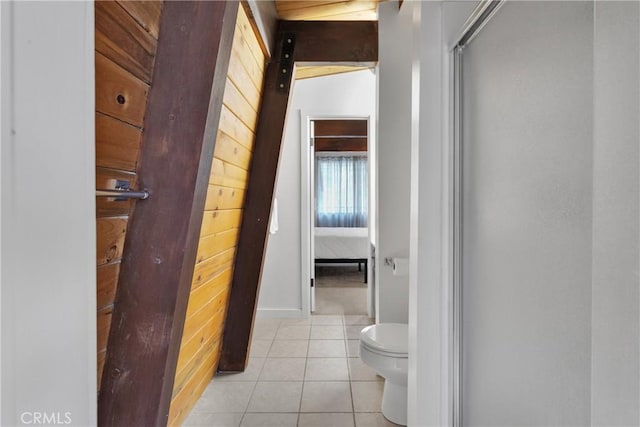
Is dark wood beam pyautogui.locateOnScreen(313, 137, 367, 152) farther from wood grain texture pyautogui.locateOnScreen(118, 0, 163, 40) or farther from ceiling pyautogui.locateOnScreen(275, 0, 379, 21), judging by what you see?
wood grain texture pyautogui.locateOnScreen(118, 0, 163, 40)

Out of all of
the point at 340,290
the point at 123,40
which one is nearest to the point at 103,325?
the point at 123,40

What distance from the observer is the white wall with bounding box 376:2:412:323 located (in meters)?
2.47

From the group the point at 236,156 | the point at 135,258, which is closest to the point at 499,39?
the point at 135,258

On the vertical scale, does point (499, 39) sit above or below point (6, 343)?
above

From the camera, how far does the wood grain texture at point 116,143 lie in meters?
0.90

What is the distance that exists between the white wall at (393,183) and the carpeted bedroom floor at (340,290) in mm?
1263

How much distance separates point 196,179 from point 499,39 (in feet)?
2.87

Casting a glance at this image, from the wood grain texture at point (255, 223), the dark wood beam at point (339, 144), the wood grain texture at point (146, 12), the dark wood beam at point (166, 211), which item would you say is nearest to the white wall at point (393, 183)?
the wood grain texture at point (255, 223)

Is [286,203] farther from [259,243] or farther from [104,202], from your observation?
[104,202]

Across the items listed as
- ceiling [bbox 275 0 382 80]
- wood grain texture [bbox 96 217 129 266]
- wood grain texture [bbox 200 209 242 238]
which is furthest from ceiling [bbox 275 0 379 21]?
wood grain texture [bbox 96 217 129 266]

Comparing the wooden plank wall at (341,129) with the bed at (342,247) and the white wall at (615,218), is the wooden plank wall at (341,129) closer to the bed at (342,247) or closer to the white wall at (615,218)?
the bed at (342,247)

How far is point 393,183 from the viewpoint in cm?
252

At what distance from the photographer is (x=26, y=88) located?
1.88 ft

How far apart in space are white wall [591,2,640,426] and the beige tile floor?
5.62ft
